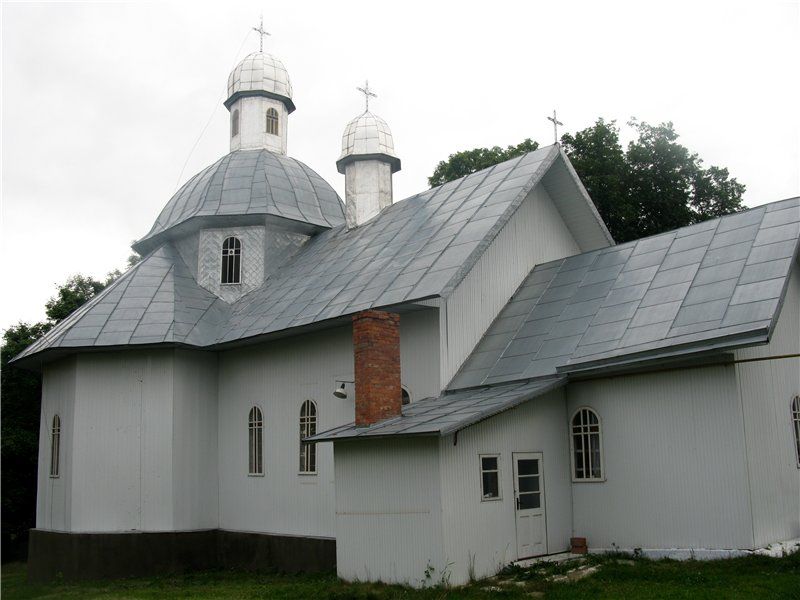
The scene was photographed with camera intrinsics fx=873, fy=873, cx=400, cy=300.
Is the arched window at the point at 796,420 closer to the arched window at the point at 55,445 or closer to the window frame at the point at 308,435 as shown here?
the window frame at the point at 308,435

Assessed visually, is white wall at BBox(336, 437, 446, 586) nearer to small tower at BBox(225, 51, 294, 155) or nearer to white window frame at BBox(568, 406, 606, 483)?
white window frame at BBox(568, 406, 606, 483)

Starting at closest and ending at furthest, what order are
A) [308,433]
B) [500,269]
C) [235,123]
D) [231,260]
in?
[500,269]
[308,433]
[231,260]
[235,123]

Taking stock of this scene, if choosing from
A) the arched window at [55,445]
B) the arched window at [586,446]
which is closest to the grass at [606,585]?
the arched window at [586,446]

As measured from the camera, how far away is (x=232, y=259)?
2316cm

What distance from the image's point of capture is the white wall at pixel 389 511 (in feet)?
41.5

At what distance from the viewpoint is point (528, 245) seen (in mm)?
18391

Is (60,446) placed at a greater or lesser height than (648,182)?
lesser

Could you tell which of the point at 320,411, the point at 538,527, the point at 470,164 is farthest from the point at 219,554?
the point at 470,164

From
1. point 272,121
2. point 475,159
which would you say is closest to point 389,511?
point 272,121

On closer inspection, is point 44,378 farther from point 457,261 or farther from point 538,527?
point 538,527

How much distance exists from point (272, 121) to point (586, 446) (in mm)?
16674

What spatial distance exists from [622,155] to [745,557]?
18575mm

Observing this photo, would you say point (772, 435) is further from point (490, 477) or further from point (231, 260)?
point (231, 260)

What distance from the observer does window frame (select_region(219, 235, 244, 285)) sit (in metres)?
22.9
